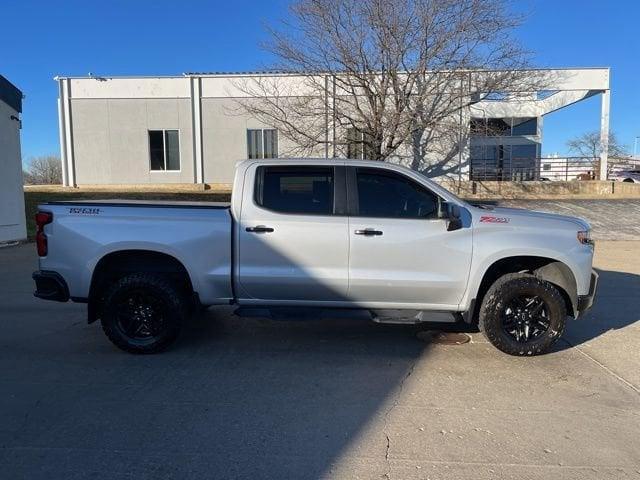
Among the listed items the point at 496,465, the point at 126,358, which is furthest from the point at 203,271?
the point at 496,465

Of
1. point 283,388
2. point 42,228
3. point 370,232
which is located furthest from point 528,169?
point 42,228

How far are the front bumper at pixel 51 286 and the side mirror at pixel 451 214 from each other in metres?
3.80

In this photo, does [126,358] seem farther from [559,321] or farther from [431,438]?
[559,321]

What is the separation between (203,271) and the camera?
5.25m

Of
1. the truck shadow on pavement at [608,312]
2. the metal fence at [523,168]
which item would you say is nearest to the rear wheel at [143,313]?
the truck shadow on pavement at [608,312]

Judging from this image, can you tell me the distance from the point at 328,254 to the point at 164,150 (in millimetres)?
23420

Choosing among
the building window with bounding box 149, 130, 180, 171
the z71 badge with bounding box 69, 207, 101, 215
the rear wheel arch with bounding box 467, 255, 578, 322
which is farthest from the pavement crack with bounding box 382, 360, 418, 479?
the building window with bounding box 149, 130, 180, 171

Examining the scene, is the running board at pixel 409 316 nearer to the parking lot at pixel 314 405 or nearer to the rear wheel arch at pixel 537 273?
the rear wheel arch at pixel 537 273

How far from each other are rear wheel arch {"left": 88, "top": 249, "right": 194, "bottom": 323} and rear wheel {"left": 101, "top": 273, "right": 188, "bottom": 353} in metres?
0.13

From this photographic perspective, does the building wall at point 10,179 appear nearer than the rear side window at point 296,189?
No

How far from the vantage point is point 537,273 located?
5488 mm

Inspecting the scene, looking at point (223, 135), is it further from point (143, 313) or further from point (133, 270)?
point (143, 313)

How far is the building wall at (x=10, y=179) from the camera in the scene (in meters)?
12.9

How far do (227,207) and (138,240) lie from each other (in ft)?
3.04
